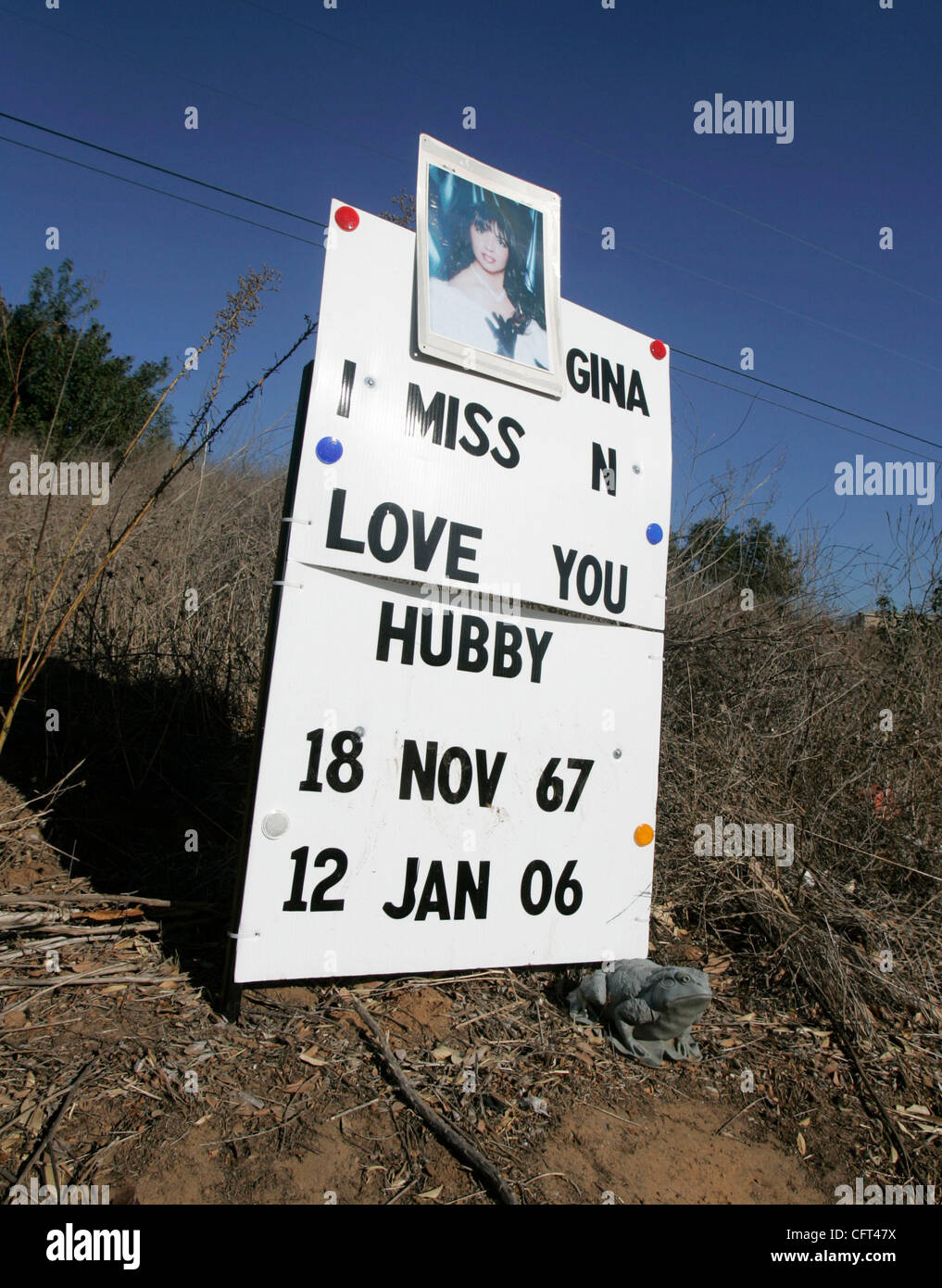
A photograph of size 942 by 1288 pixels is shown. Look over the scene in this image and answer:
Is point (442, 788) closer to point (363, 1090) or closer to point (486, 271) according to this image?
point (363, 1090)

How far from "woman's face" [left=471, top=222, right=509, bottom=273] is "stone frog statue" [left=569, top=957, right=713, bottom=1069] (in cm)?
263

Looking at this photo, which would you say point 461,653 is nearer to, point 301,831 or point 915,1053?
point 301,831

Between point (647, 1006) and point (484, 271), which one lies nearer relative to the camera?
point (647, 1006)

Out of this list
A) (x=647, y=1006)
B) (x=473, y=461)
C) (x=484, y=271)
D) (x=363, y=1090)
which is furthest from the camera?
(x=484, y=271)

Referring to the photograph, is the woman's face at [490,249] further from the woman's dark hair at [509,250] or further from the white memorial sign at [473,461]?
the white memorial sign at [473,461]

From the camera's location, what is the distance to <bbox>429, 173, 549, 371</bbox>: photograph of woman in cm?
293

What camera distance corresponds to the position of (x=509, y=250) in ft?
10.2

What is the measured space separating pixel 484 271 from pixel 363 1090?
281cm

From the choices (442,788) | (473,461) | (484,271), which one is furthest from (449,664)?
(484,271)

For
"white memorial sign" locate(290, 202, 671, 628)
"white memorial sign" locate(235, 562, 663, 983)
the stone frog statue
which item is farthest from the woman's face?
the stone frog statue

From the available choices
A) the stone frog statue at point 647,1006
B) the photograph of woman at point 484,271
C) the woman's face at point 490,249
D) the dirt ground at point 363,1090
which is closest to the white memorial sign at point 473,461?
the photograph of woman at point 484,271

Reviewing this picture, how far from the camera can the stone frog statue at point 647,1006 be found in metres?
2.62

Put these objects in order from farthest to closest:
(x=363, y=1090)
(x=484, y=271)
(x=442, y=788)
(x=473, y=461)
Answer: (x=484, y=271) < (x=473, y=461) < (x=442, y=788) < (x=363, y=1090)
